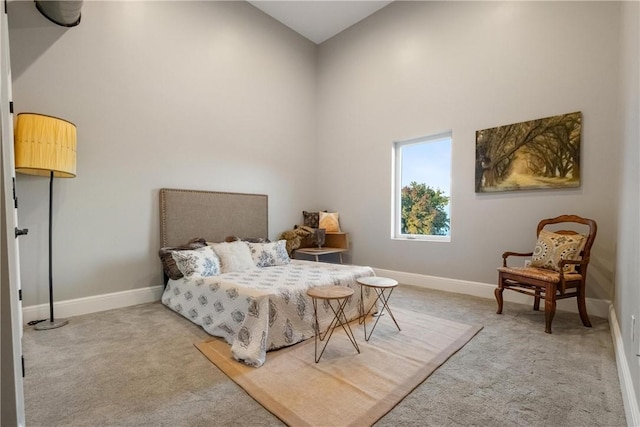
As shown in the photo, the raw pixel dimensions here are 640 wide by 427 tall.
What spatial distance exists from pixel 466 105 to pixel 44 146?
171 inches

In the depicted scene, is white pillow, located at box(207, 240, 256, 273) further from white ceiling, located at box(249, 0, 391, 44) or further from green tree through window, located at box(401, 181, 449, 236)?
white ceiling, located at box(249, 0, 391, 44)

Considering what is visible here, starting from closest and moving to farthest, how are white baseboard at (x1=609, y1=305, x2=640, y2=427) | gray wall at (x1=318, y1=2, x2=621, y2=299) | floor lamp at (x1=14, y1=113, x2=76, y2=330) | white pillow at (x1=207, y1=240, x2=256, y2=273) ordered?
1. white baseboard at (x1=609, y1=305, x2=640, y2=427)
2. floor lamp at (x1=14, y1=113, x2=76, y2=330)
3. gray wall at (x1=318, y1=2, x2=621, y2=299)
4. white pillow at (x1=207, y1=240, x2=256, y2=273)

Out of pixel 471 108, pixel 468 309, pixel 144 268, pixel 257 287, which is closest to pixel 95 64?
pixel 144 268

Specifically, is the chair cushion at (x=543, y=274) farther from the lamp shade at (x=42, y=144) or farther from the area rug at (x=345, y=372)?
the lamp shade at (x=42, y=144)

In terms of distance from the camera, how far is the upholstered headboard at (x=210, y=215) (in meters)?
3.48

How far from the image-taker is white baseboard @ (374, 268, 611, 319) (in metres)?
2.82

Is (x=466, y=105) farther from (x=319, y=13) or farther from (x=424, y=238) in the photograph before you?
(x=319, y=13)

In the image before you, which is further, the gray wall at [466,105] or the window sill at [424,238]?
the window sill at [424,238]

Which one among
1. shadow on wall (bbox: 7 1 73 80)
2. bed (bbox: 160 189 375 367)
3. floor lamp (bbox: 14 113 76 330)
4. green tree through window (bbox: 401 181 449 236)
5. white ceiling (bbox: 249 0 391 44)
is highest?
white ceiling (bbox: 249 0 391 44)

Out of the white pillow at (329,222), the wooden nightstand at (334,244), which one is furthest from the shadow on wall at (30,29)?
the white pillow at (329,222)

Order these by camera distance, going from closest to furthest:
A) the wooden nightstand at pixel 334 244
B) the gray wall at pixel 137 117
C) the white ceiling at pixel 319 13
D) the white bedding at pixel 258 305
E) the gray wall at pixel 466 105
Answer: the white bedding at pixel 258 305 → the gray wall at pixel 137 117 → the gray wall at pixel 466 105 → the white ceiling at pixel 319 13 → the wooden nightstand at pixel 334 244

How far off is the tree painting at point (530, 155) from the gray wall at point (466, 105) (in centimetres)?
9

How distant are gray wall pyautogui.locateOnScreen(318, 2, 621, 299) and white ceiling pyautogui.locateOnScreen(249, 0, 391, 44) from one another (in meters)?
0.16

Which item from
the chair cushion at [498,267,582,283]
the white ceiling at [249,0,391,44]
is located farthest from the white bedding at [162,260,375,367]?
the white ceiling at [249,0,391,44]
